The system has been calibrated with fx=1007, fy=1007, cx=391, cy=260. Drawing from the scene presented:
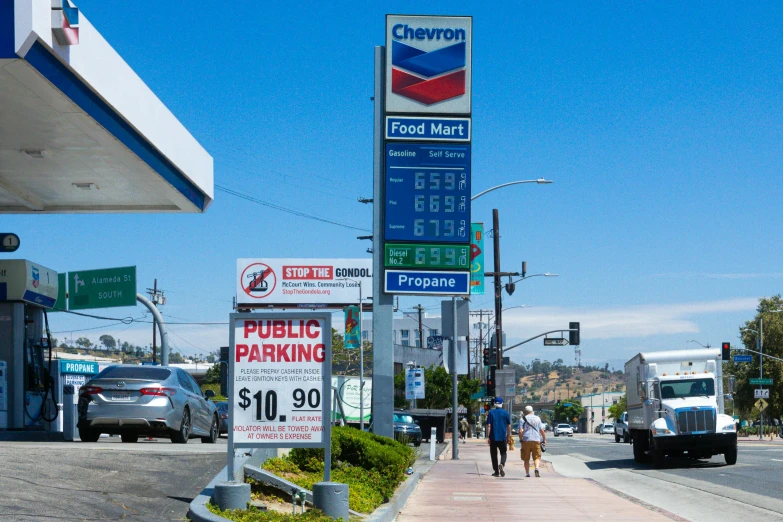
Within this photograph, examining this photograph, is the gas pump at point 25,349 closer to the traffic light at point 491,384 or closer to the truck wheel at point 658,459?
the truck wheel at point 658,459

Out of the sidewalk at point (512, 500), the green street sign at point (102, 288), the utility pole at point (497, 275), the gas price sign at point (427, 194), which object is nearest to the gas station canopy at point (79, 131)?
the gas price sign at point (427, 194)

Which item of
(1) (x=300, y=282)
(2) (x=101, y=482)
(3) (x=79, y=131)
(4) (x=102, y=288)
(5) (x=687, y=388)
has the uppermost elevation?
(1) (x=300, y=282)

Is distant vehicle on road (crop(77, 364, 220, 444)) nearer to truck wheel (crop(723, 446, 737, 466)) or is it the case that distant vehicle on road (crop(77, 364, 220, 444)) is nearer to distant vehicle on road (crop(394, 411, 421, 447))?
truck wheel (crop(723, 446, 737, 466))

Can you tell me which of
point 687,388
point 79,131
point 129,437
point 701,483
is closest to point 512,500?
point 701,483

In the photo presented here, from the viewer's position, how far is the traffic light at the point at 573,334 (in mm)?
47500

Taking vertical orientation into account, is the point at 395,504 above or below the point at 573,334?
below

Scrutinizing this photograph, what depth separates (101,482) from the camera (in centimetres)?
1076

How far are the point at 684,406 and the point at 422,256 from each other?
38.9ft

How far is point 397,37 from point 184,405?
8.31 m

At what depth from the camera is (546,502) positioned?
1694 centimetres

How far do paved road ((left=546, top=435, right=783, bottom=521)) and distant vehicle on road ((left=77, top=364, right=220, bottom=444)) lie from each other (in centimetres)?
861

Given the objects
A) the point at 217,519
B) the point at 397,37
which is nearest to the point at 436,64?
the point at 397,37

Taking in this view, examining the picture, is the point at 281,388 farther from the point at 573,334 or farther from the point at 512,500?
the point at 573,334

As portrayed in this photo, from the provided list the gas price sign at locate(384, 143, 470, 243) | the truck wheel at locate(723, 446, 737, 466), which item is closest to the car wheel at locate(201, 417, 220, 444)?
the gas price sign at locate(384, 143, 470, 243)
